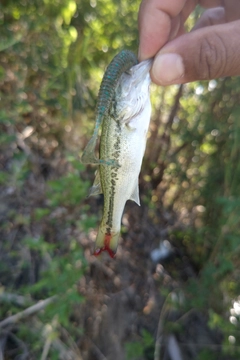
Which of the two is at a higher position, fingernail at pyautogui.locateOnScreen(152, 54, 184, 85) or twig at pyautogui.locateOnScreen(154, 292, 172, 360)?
fingernail at pyautogui.locateOnScreen(152, 54, 184, 85)

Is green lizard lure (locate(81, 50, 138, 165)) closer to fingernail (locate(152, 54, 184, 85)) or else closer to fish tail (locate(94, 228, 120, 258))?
fingernail (locate(152, 54, 184, 85))

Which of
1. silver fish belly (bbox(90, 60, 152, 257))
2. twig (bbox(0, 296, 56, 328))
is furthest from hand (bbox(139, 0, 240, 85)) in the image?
twig (bbox(0, 296, 56, 328))

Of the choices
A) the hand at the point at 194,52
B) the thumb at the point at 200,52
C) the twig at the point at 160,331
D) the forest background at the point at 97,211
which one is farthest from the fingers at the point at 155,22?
the twig at the point at 160,331

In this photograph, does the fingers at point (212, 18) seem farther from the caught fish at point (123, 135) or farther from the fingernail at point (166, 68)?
the caught fish at point (123, 135)

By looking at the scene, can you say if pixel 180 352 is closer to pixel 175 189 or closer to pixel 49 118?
pixel 175 189

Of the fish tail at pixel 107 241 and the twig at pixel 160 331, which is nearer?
the fish tail at pixel 107 241

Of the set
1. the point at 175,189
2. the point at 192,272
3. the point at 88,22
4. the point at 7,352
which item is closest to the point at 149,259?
the point at 192,272

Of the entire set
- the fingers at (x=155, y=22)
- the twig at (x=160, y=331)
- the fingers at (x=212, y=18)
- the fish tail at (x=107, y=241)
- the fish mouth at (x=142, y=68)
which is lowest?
the twig at (x=160, y=331)

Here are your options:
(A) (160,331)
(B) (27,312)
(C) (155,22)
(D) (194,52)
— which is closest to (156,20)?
(C) (155,22)
